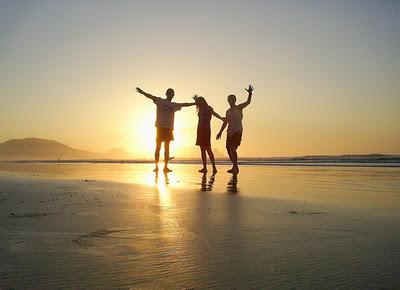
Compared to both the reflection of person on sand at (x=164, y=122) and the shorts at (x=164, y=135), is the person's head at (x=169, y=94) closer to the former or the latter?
the reflection of person on sand at (x=164, y=122)

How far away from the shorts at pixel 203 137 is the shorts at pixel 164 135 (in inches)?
33.5

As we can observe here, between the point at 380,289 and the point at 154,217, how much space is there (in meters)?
2.04

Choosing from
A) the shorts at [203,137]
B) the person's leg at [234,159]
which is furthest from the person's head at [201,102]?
the person's leg at [234,159]

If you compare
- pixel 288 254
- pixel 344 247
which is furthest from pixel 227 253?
pixel 344 247

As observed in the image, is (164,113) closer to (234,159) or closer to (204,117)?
(204,117)

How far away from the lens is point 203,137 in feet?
37.6

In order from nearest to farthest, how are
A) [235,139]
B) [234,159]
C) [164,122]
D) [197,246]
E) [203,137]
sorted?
1. [197,246]
2. [234,159]
3. [235,139]
4. [164,122]
5. [203,137]

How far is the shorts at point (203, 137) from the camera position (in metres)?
11.4

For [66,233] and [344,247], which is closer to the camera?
[344,247]

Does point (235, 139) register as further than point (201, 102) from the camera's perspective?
No

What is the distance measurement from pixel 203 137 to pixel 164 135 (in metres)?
1.22

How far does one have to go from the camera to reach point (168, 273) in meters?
1.64

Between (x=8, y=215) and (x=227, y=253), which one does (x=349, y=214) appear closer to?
(x=227, y=253)

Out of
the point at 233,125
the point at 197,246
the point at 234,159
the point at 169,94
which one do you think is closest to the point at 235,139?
the point at 233,125
